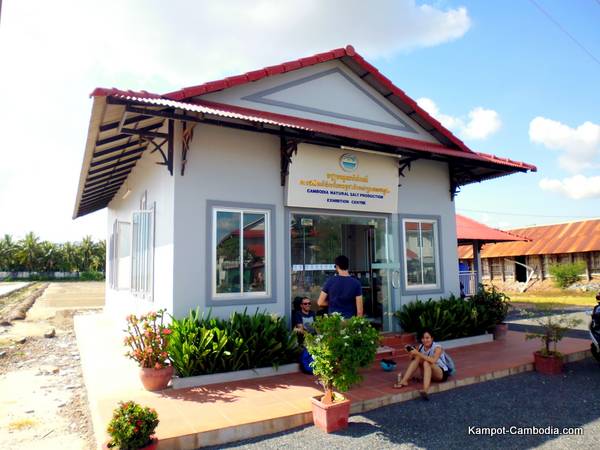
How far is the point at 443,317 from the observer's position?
25.6 feet

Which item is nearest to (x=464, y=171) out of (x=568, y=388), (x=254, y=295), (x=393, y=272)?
(x=393, y=272)

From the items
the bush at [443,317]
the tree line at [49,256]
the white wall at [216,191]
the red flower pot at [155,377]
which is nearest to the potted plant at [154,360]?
the red flower pot at [155,377]

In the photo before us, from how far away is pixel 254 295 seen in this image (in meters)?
6.62

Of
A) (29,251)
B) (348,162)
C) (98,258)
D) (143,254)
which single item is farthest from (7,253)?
(348,162)

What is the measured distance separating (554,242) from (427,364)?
912 inches

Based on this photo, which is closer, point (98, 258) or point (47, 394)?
point (47, 394)

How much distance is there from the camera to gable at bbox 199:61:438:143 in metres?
7.28

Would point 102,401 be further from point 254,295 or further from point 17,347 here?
point 17,347

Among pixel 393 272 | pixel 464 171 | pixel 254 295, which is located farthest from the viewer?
pixel 464 171

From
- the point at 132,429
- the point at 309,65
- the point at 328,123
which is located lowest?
the point at 132,429

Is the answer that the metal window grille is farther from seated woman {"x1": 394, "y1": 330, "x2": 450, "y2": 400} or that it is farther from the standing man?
seated woman {"x1": 394, "y1": 330, "x2": 450, "y2": 400}

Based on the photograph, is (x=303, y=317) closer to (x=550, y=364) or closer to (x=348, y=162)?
(x=348, y=162)

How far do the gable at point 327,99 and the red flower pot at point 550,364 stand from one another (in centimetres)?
484

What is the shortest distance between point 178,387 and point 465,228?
12.8 m
